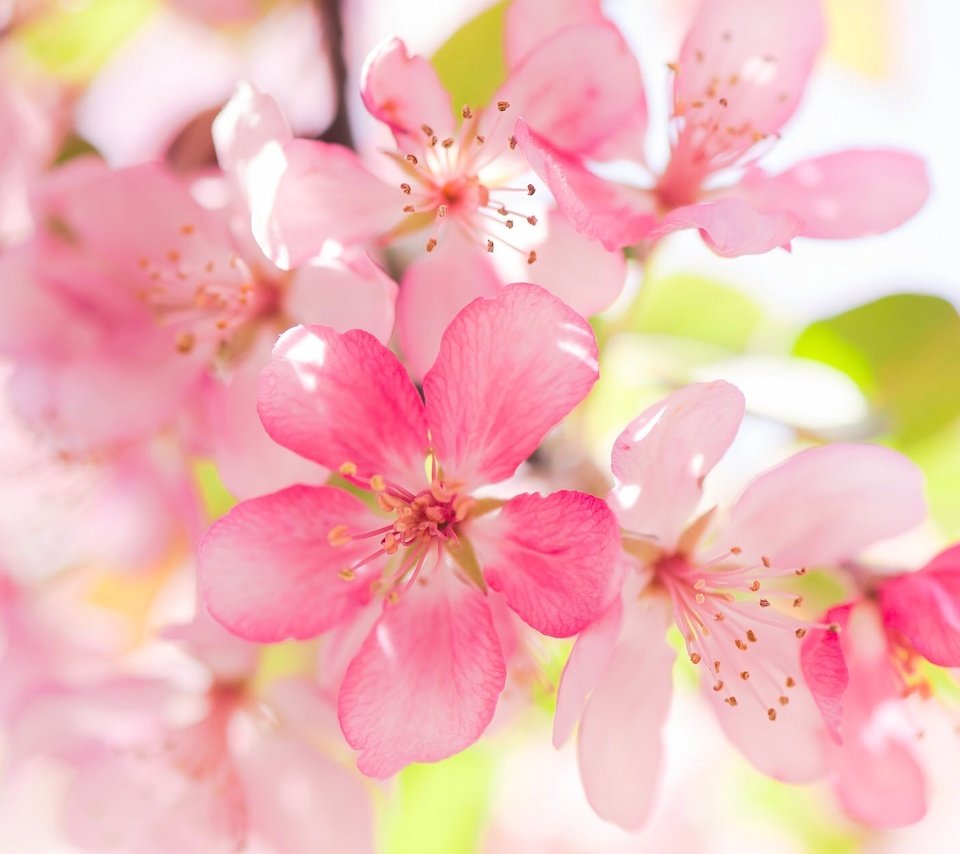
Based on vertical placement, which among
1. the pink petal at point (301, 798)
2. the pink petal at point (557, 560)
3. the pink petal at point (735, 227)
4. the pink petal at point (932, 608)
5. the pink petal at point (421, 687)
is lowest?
the pink petal at point (301, 798)

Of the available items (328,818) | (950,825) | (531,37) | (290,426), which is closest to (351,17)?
(531,37)

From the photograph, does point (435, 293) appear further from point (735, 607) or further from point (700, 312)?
point (700, 312)

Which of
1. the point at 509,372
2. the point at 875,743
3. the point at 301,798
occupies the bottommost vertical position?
the point at 301,798

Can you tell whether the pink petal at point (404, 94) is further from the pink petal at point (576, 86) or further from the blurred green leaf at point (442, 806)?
the blurred green leaf at point (442, 806)

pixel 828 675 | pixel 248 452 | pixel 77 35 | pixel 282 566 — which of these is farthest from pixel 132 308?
pixel 828 675

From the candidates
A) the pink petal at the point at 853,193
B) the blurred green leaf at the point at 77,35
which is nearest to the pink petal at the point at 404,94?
the pink petal at the point at 853,193

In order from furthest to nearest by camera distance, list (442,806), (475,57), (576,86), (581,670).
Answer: (442,806), (475,57), (576,86), (581,670)
